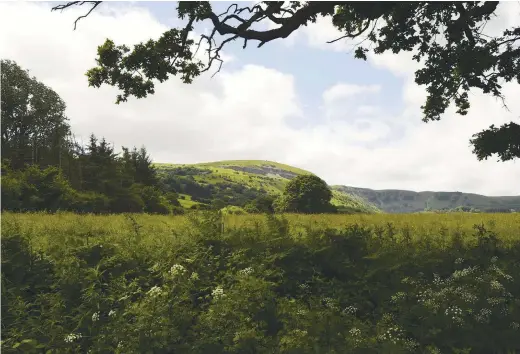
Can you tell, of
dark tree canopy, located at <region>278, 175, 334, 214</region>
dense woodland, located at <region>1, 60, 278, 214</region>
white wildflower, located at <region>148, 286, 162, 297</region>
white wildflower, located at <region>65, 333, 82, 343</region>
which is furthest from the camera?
dark tree canopy, located at <region>278, 175, 334, 214</region>

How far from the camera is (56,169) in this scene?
110 feet

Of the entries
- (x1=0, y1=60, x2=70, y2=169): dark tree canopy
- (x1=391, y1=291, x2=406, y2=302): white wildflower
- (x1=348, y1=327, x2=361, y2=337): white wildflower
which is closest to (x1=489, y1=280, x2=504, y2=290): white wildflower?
(x1=391, y1=291, x2=406, y2=302): white wildflower

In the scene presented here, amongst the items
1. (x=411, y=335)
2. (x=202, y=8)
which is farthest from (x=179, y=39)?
(x=411, y=335)

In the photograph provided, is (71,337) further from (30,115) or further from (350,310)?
(30,115)

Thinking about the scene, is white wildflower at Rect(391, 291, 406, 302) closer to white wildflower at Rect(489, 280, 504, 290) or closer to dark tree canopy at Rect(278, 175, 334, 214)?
white wildflower at Rect(489, 280, 504, 290)

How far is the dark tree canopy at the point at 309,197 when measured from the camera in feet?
215

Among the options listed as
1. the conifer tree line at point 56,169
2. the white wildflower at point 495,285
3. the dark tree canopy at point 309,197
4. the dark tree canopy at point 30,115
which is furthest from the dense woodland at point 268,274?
the dark tree canopy at point 30,115

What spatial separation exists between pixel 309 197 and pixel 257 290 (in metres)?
58.7

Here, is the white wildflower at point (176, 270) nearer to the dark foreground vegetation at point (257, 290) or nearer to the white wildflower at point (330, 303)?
the dark foreground vegetation at point (257, 290)

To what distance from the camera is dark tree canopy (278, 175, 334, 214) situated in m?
65.4

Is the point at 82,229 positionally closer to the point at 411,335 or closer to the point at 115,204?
the point at 411,335

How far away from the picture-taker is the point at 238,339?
22.2ft

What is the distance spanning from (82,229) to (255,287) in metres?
6.25

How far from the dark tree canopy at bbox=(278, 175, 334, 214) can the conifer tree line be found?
2101cm
